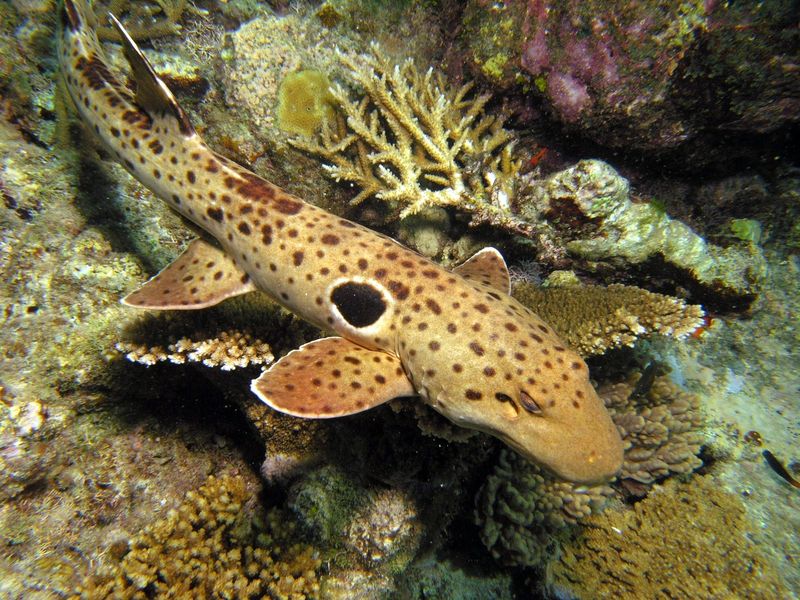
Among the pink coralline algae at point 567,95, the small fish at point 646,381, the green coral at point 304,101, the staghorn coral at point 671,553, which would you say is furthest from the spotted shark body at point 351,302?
the staghorn coral at point 671,553

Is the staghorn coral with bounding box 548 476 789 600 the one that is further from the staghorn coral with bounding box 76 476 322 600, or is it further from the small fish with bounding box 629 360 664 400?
the staghorn coral with bounding box 76 476 322 600

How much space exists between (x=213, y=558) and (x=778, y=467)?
7.24 metres

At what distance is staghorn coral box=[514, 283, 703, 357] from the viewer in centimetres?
489

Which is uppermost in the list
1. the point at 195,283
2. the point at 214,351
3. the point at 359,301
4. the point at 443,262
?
the point at 443,262

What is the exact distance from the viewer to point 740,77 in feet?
15.7

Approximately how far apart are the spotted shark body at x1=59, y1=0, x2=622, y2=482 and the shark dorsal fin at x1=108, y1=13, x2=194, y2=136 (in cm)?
1

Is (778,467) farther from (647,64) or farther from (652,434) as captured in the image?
(647,64)

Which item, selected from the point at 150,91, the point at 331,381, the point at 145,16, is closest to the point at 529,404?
the point at 331,381

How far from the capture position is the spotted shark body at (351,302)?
9.83 ft

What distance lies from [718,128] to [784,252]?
3187 millimetres

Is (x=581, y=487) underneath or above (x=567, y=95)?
underneath

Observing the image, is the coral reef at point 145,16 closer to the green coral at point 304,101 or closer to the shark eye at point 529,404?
the green coral at point 304,101

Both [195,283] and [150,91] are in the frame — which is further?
[195,283]

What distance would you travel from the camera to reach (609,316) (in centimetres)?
494
